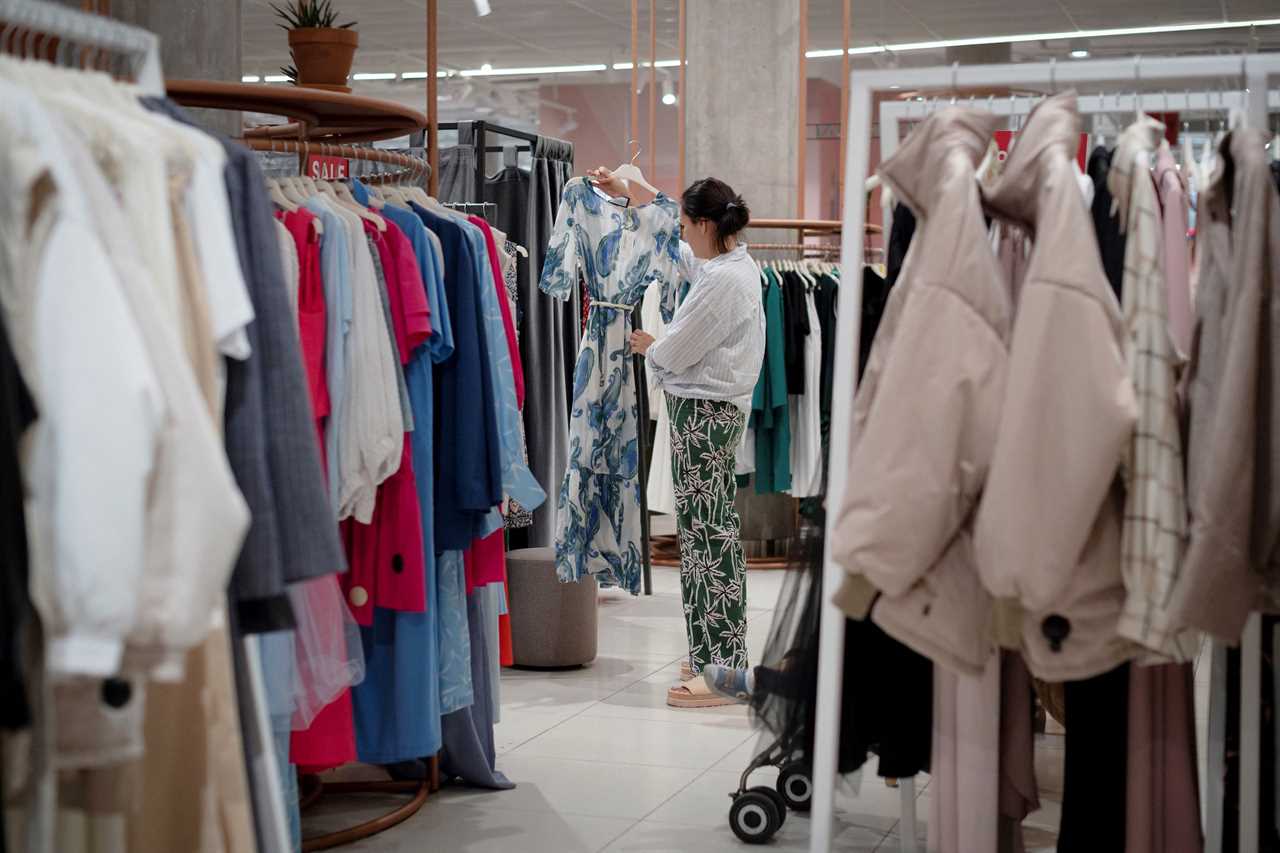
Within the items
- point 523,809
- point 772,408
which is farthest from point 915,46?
point 523,809

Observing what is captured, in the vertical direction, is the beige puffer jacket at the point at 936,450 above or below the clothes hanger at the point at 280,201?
below

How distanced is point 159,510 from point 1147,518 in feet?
4.58

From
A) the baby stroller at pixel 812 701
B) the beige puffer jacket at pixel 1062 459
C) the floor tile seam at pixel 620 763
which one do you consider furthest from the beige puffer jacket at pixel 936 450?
the floor tile seam at pixel 620 763

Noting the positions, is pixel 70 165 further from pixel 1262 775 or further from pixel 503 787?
pixel 503 787

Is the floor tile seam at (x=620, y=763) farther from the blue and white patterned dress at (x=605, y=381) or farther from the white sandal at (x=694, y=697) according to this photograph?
the blue and white patterned dress at (x=605, y=381)

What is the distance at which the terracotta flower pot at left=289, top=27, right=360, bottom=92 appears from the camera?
12.0ft

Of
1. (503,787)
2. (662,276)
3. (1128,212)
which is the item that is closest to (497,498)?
(503,787)

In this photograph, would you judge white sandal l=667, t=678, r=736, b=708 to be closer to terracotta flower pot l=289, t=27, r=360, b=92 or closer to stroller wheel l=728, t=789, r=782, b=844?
stroller wheel l=728, t=789, r=782, b=844

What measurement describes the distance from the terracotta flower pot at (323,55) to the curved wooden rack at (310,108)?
85 mm

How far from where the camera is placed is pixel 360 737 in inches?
133

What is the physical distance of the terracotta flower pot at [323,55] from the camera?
12.0ft

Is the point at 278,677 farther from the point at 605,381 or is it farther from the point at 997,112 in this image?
the point at 605,381

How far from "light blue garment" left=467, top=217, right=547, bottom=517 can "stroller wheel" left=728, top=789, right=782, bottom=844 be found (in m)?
0.92

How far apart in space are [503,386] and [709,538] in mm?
1630
